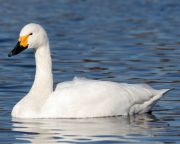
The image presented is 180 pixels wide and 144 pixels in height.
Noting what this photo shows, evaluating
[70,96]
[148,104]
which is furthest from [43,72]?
[148,104]

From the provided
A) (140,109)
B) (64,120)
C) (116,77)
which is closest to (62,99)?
(64,120)

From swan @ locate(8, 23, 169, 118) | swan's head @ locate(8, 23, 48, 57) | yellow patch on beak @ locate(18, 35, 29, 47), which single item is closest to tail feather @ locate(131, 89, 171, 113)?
swan @ locate(8, 23, 169, 118)

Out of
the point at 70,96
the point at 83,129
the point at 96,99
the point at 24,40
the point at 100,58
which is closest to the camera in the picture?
the point at 83,129

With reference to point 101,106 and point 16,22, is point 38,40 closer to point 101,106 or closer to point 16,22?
point 101,106

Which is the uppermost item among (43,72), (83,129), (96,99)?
(43,72)

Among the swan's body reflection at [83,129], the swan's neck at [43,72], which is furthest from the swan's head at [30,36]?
the swan's body reflection at [83,129]

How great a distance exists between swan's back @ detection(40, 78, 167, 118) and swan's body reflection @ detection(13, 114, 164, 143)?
166mm

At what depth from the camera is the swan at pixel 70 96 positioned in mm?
12477

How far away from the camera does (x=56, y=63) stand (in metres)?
17.9

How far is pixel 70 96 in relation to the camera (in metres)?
12.5

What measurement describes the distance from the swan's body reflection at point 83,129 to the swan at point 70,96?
0.58 ft

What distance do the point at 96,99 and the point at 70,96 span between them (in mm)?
413

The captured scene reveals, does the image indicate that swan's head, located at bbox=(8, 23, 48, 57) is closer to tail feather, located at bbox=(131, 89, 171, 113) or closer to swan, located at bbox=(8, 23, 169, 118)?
swan, located at bbox=(8, 23, 169, 118)

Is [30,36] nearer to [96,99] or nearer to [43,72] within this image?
Result: [43,72]
